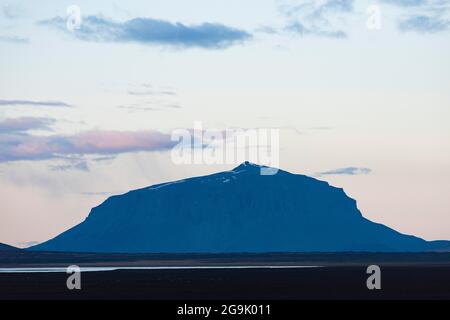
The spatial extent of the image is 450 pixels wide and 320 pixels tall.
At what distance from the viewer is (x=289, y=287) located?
439ft
